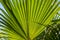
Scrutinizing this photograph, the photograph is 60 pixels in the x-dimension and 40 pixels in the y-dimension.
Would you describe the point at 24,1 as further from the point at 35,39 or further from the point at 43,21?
the point at 35,39

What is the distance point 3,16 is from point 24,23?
22cm

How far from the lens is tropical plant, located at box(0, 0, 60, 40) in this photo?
1.72 meters

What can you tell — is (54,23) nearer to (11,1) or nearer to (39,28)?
(39,28)

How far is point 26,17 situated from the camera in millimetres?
1742

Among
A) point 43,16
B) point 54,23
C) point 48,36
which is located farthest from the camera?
point 43,16

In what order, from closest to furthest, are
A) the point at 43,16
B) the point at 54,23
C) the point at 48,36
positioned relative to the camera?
the point at 48,36 < the point at 54,23 < the point at 43,16

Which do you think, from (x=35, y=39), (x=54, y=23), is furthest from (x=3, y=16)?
(x=54, y=23)

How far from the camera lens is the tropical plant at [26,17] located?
172 cm

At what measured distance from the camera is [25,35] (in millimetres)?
1730

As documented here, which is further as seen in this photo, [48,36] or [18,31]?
[18,31]

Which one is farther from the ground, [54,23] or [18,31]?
[54,23]

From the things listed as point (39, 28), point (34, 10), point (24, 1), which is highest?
point (24, 1)

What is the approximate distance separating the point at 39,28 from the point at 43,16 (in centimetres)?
13

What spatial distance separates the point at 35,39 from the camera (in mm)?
1780
